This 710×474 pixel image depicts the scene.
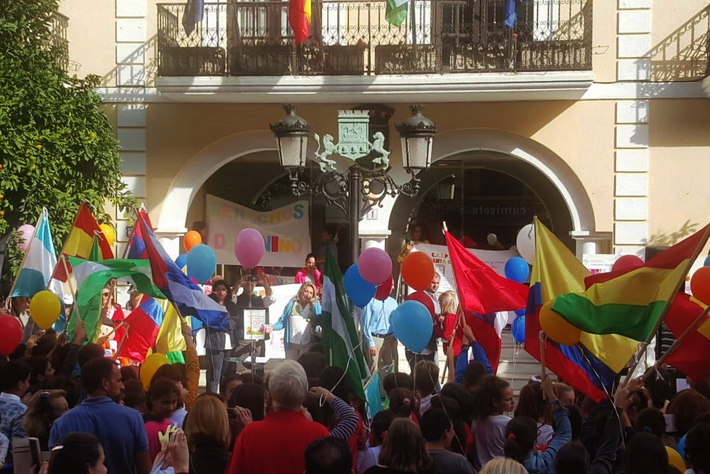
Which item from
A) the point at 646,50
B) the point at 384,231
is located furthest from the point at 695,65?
the point at 384,231

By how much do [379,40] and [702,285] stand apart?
24.2ft

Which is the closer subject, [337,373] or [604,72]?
[337,373]

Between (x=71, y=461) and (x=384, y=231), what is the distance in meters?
11.0

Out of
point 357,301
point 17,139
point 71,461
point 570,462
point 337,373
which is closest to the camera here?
point 71,461

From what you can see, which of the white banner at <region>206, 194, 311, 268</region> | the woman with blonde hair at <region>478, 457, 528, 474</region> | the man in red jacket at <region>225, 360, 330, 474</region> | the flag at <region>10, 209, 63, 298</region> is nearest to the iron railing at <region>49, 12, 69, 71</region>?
the white banner at <region>206, 194, 311, 268</region>

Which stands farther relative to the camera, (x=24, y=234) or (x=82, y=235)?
(x=24, y=234)

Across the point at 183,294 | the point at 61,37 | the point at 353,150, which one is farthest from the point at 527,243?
the point at 61,37

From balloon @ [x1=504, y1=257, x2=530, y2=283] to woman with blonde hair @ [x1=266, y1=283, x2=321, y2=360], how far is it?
2.45 meters

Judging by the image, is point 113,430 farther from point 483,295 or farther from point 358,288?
point 483,295

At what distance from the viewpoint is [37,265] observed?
10.9m

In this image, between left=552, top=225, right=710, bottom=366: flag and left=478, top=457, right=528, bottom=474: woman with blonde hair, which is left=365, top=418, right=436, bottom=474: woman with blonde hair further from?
left=552, top=225, right=710, bottom=366: flag

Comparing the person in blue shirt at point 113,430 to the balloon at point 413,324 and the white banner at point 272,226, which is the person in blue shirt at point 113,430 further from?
the white banner at point 272,226

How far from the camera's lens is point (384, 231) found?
15312 mm

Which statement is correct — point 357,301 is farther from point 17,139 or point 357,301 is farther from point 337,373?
point 17,139
